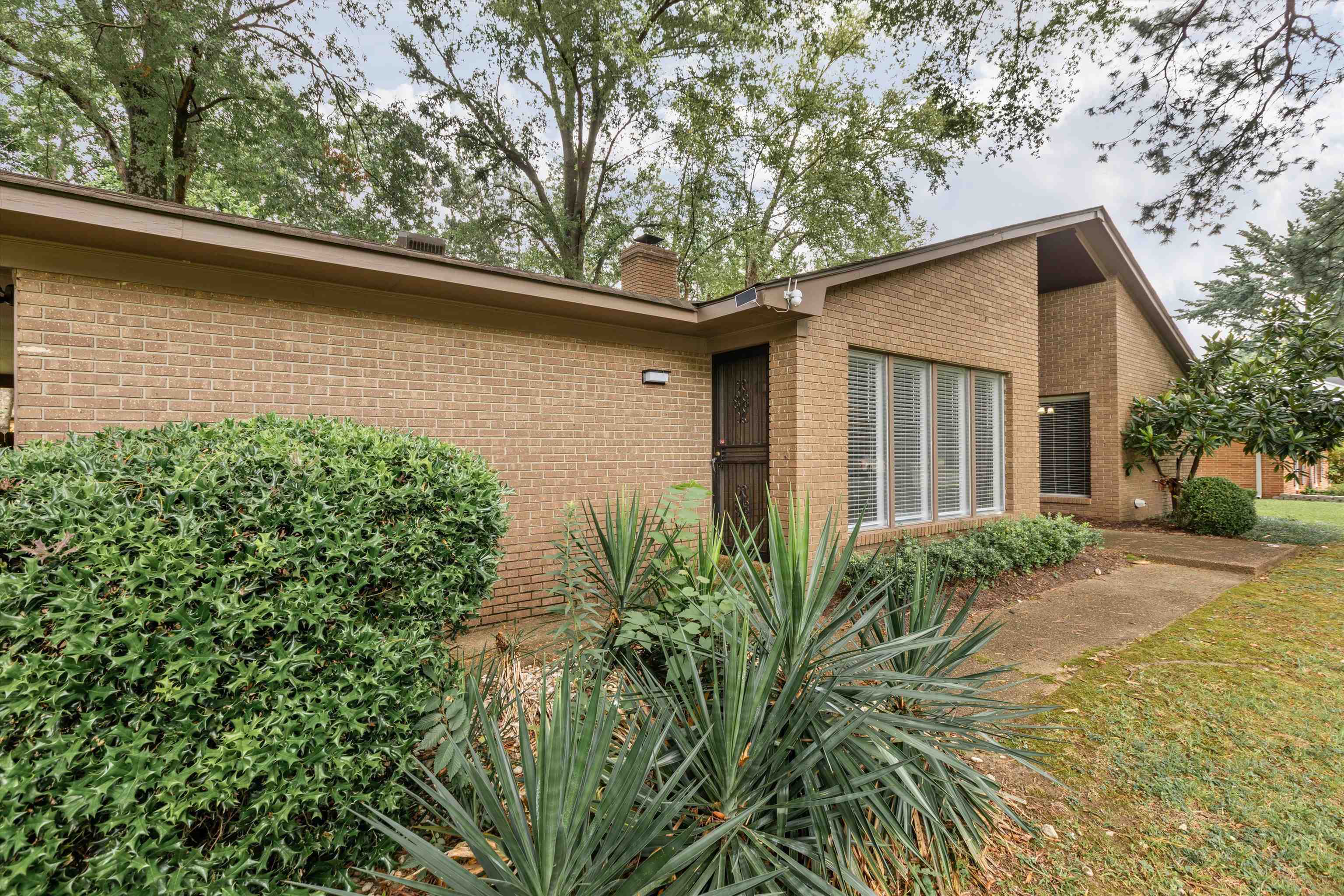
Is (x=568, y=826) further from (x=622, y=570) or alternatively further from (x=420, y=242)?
(x=420, y=242)

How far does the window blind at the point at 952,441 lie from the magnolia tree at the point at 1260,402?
5231mm

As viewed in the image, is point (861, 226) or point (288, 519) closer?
point (288, 519)

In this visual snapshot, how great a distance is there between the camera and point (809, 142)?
15055 mm

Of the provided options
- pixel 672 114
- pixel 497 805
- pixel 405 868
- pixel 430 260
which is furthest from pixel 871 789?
pixel 672 114

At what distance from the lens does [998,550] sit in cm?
627

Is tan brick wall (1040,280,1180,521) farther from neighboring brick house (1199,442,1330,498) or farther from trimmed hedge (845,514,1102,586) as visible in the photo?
neighboring brick house (1199,442,1330,498)

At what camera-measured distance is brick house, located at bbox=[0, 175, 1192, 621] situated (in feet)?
11.4

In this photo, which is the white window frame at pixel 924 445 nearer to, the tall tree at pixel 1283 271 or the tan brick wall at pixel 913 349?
the tan brick wall at pixel 913 349

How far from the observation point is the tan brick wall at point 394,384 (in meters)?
3.49

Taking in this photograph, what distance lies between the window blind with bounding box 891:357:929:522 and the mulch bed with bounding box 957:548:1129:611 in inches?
43.6

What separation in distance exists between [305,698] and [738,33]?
42.8ft

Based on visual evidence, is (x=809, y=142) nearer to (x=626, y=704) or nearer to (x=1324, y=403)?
(x=1324, y=403)

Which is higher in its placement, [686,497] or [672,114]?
[672,114]

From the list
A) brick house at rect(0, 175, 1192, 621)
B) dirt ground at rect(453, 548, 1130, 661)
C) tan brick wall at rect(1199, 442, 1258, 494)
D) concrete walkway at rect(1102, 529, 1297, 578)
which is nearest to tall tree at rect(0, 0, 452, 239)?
brick house at rect(0, 175, 1192, 621)
